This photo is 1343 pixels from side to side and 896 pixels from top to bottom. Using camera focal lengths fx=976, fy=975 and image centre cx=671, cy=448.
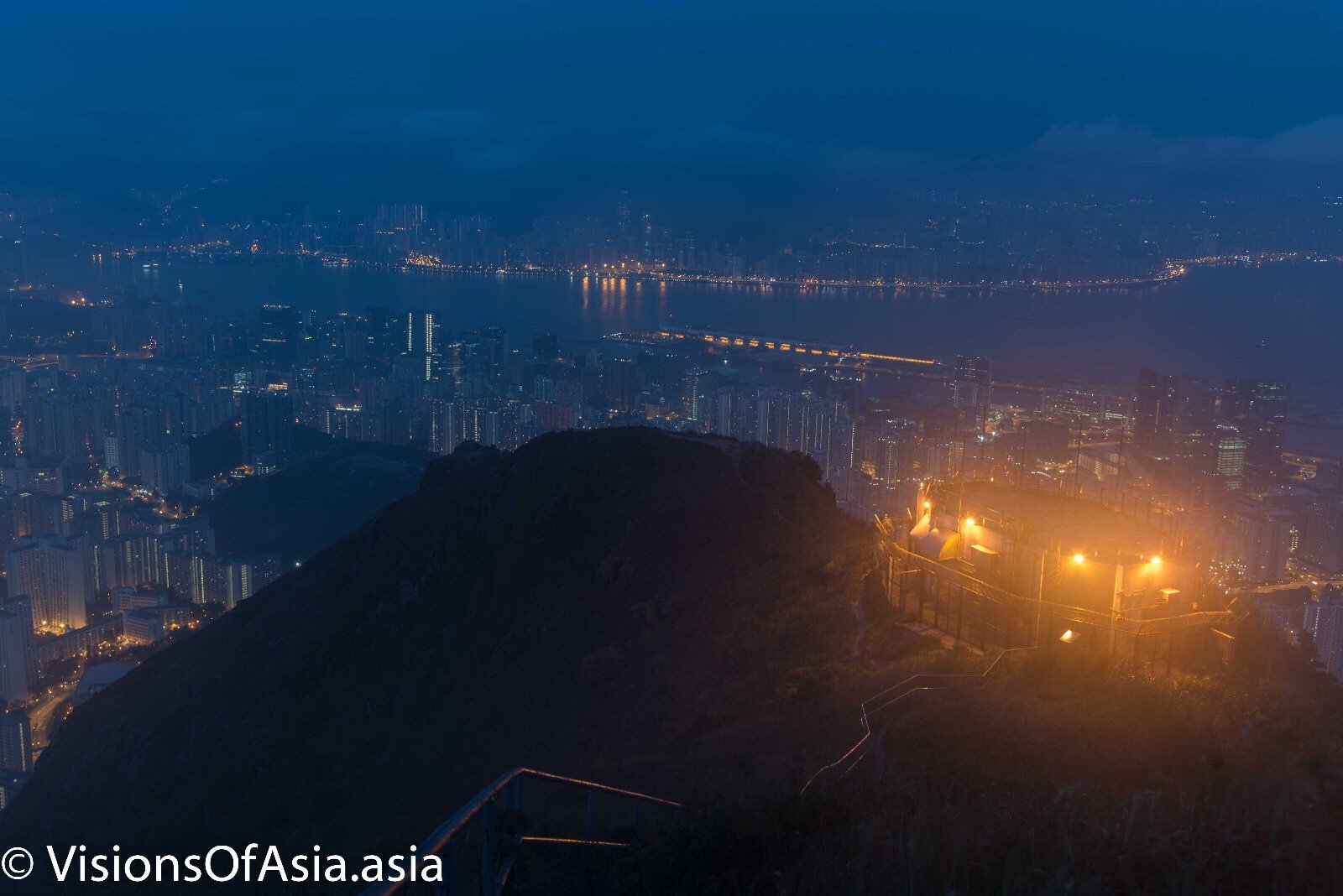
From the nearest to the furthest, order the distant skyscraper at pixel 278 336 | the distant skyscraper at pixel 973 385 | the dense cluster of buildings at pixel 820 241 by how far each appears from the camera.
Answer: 1. the distant skyscraper at pixel 973 385
2. the dense cluster of buildings at pixel 820 241
3. the distant skyscraper at pixel 278 336

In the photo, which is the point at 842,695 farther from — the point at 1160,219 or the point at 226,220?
the point at 226,220

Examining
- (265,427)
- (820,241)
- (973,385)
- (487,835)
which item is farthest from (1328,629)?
(820,241)

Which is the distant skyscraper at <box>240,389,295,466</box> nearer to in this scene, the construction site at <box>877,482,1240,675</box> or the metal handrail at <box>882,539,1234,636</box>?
the construction site at <box>877,482,1240,675</box>

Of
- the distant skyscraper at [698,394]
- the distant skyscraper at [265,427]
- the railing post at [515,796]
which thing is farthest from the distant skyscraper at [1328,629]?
→ the distant skyscraper at [265,427]

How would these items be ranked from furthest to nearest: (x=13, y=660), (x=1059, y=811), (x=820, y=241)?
(x=820, y=241) < (x=13, y=660) < (x=1059, y=811)

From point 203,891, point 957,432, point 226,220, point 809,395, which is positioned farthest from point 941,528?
point 226,220

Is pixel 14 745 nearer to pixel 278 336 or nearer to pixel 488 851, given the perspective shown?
pixel 488 851

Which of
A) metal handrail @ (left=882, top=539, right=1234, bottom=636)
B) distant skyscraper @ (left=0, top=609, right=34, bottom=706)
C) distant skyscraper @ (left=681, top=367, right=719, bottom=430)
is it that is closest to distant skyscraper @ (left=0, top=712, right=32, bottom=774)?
distant skyscraper @ (left=0, top=609, right=34, bottom=706)

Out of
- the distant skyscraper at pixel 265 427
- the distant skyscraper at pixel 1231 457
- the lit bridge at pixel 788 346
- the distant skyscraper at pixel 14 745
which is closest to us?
the distant skyscraper at pixel 14 745

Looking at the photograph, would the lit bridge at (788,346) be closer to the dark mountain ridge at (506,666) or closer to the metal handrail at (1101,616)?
the dark mountain ridge at (506,666)
